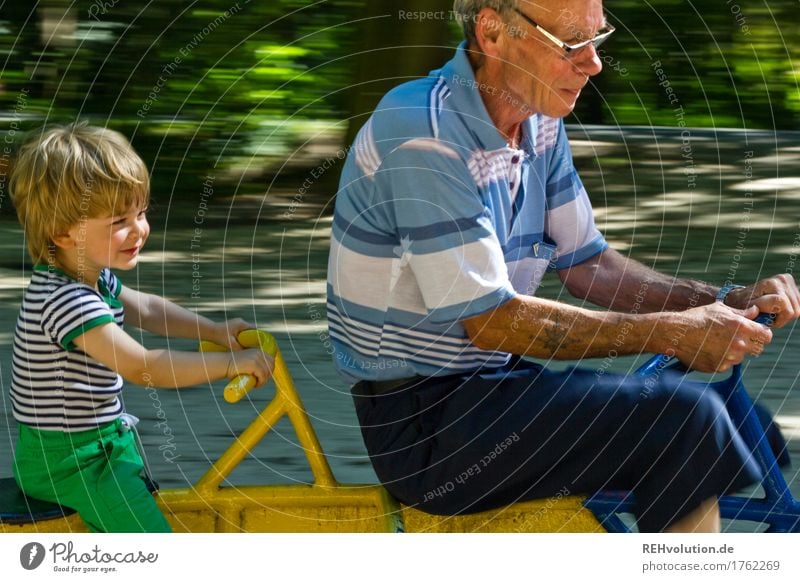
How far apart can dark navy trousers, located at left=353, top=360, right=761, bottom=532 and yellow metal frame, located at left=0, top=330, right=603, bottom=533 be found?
3 centimetres

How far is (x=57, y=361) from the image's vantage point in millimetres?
2650

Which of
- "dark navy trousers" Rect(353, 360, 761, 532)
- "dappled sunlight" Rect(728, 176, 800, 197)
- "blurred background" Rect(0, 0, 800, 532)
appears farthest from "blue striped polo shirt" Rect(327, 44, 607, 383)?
"dappled sunlight" Rect(728, 176, 800, 197)

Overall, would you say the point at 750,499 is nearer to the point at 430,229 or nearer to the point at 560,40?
the point at 430,229

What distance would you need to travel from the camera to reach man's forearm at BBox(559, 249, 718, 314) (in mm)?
3029

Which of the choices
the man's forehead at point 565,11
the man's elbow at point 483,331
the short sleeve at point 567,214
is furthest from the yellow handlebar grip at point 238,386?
the man's forehead at point 565,11

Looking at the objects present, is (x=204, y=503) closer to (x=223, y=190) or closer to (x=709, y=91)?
(x=223, y=190)

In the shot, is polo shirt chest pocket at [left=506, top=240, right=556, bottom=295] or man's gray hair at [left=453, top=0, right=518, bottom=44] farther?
polo shirt chest pocket at [left=506, top=240, right=556, bottom=295]

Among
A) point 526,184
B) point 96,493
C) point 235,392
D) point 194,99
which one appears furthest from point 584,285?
point 194,99

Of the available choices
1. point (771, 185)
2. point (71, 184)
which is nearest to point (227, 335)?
point (71, 184)

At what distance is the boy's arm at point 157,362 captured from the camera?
8.44ft

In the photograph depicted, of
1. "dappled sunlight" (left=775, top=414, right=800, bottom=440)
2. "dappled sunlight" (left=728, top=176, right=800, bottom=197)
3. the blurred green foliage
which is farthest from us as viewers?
"dappled sunlight" (left=728, top=176, right=800, bottom=197)

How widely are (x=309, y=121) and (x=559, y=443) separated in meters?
6.41

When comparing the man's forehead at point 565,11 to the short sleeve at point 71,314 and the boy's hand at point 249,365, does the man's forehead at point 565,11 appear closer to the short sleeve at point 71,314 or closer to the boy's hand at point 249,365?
the boy's hand at point 249,365

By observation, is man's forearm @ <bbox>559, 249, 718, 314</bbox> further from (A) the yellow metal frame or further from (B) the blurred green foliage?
(B) the blurred green foliage
